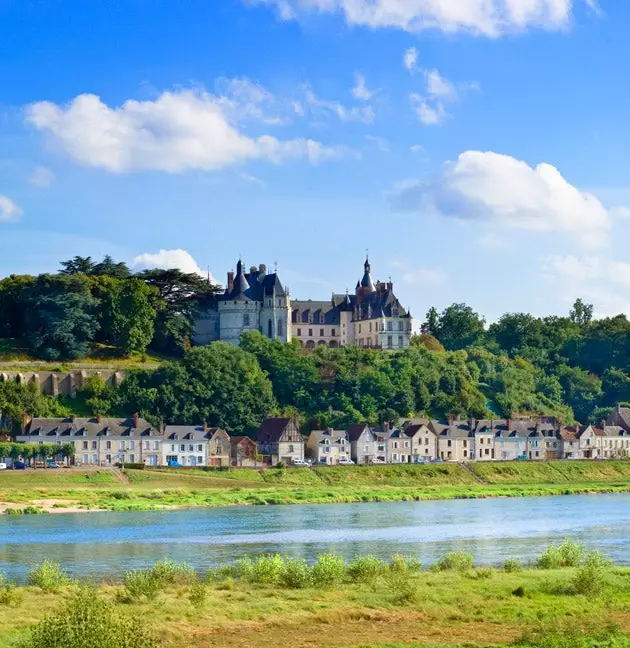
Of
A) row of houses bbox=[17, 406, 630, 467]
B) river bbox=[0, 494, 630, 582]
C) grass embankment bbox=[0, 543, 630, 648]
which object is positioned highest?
row of houses bbox=[17, 406, 630, 467]

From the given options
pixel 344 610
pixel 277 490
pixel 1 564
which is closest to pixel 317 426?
pixel 277 490

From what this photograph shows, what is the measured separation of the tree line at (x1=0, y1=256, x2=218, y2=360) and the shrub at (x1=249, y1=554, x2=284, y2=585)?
7632 cm

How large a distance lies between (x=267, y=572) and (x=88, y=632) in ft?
44.0

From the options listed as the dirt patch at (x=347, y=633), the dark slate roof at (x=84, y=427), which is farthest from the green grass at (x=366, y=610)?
the dark slate roof at (x=84, y=427)

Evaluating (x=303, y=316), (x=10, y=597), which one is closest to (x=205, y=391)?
(x=303, y=316)

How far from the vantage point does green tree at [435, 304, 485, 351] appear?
144500 millimetres

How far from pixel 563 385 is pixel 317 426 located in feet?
125

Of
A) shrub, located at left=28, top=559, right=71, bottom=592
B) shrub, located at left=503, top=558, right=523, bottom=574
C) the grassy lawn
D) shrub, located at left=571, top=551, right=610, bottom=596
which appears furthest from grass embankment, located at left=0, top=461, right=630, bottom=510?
shrub, located at left=571, top=551, right=610, bottom=596

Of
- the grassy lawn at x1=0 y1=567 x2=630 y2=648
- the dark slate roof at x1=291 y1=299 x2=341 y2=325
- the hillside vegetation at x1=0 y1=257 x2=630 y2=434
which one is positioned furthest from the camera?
the dark slate roof at x1=291 y1=299 x2=341 y2=325

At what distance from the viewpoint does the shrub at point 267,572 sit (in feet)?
114

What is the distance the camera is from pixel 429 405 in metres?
116

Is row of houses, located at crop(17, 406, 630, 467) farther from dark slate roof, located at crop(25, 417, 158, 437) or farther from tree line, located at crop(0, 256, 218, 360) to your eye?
tree line, located at crop(0, 256, 218, 360)

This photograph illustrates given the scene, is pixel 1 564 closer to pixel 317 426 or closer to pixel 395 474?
pixel 395 474

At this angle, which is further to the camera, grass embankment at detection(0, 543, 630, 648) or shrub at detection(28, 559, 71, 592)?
shrub at detection(28, 559, 71, 592)
